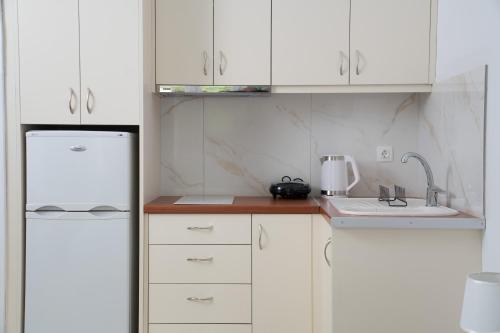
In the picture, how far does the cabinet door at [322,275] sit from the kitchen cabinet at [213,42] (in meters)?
0.84

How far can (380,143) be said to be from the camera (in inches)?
111

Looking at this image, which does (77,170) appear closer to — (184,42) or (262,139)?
(184,42)

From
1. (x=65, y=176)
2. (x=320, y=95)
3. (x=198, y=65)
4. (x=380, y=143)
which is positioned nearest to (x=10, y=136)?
(x=65, y=176)

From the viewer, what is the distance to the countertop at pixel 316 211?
190cm

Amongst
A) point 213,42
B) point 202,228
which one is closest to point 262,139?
point 213,42

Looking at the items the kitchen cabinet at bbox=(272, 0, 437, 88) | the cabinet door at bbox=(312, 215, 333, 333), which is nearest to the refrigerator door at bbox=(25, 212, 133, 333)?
the cabinet door at bbox=(312, 215, 333, 333)

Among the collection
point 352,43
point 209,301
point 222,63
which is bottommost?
point 209,301

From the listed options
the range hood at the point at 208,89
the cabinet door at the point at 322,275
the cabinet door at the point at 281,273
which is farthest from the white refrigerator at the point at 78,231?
the cabinet door at the point at 322,275

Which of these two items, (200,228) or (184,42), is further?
(184,42)

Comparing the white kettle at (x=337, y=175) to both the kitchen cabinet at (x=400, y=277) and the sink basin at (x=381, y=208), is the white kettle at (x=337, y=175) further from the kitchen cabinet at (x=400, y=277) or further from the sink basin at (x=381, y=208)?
the kitchen cabinet at (x=400, y=277)

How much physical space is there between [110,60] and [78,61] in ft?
0.52

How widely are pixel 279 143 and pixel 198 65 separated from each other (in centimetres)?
68

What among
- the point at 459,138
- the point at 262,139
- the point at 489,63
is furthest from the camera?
the point at 262,139

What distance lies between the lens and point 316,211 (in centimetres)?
232
